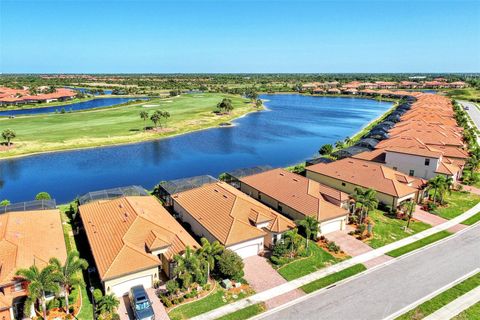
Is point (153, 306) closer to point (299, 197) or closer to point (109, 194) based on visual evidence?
point (109, 194)

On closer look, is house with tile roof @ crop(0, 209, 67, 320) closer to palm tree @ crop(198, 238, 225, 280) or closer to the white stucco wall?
palm tree @ crop(198, 238, 225, 280)

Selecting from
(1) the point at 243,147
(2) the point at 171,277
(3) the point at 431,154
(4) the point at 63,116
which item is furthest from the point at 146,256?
(4) the point at 63,116

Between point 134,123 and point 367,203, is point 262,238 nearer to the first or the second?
point 367,203

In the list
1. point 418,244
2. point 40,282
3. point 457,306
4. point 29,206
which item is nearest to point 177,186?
point 29,206

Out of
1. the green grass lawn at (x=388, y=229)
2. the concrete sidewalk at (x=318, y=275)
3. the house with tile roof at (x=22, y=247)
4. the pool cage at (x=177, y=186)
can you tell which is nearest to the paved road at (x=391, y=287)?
the concrete sidewalk at (x=318, y=275)

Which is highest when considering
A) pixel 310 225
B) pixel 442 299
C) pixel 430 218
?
pixel 310 225

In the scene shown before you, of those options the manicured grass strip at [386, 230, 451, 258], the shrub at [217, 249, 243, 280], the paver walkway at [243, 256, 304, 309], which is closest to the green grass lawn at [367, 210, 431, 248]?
the manicured grass strip at [386, 230, 451, 258]
